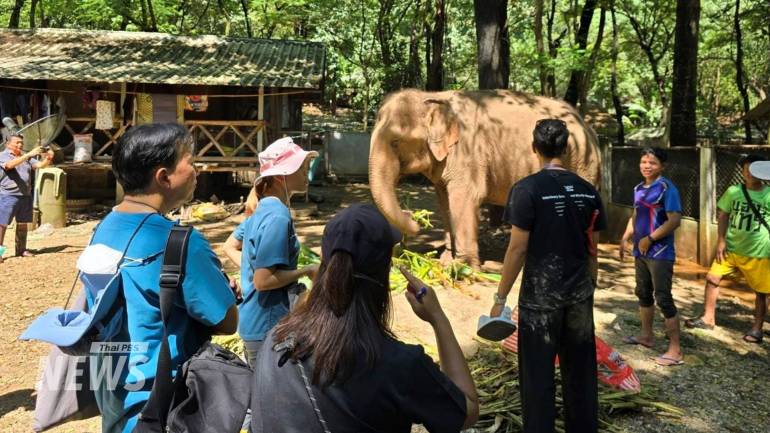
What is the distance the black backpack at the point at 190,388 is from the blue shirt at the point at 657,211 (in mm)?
4006

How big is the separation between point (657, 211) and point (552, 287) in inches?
83.2

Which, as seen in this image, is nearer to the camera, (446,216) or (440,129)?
(440,129)

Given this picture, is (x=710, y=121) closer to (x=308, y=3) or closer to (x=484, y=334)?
(x=308, y=3)

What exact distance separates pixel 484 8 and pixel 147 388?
33.2ft

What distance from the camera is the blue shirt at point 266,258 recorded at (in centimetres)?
283

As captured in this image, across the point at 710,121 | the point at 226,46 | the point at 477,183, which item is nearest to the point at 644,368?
the point at 477,183

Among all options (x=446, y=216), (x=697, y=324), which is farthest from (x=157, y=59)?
(x=697, y=324)

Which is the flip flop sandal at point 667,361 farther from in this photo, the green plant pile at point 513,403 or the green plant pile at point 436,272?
the green plant pile at point 436,272

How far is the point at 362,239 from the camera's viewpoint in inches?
69.0

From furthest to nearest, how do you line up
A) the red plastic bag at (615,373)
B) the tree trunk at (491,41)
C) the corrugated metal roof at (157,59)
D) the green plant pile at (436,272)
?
the corrugated metal roof at (157,59) < the tree trunk at (491,41) < the green plant pile at (436,272) < the red plastic bag at (615,373)

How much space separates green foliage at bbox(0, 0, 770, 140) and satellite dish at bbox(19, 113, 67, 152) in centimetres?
892

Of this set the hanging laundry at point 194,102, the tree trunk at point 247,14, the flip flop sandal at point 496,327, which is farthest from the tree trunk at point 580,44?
the flip flop sandal at point 496,327

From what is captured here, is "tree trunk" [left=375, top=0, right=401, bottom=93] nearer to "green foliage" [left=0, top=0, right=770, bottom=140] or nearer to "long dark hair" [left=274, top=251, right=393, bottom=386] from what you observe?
"green foliage" [left=0, top=0, right=770, bottom=140]

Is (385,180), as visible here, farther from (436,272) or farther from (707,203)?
(707,203)
